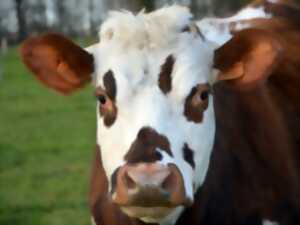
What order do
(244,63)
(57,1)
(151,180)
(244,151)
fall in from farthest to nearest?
(57,1) < (244,151) < (244,63) < (151,180)

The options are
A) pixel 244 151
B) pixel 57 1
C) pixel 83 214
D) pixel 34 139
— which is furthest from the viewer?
pixel 57 1

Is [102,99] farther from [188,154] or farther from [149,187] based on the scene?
[149,187]

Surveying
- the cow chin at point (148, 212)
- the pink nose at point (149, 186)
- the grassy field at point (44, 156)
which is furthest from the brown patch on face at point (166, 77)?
the grassy field at point (44, 156)

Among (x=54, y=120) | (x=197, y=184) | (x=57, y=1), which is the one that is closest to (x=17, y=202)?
(x=197, y=184)

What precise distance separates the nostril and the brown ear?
87 centimetres

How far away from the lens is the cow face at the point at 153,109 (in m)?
4.94

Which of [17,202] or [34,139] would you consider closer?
[17,202]

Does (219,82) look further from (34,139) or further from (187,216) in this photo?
(34,139)

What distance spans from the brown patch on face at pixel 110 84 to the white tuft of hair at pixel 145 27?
164 millimetres

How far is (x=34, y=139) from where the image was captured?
15.0 m

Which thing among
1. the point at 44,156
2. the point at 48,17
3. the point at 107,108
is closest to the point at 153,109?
the point at 107,108

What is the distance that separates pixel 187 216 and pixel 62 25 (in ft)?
108

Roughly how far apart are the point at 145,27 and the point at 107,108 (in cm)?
43

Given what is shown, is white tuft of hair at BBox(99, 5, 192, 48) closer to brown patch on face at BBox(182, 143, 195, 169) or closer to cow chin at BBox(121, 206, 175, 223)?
brown patch on face at BBox(182, 143, 195, 169)
